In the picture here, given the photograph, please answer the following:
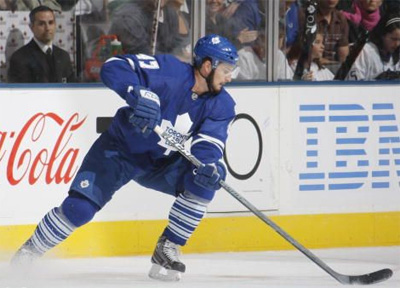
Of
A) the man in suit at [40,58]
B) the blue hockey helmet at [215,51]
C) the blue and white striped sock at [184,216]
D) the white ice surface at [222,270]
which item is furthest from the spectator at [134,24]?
the blue and white striped sock at [184,216]

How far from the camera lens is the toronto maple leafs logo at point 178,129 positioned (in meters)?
5.75

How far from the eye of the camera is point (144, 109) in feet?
17.9

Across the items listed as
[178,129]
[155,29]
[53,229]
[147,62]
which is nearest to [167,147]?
[178,129]

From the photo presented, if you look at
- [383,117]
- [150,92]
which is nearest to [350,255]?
[383,117]

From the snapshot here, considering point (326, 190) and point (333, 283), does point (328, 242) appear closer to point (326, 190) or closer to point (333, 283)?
point (326, 190)

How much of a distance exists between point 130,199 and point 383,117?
1.42 meters

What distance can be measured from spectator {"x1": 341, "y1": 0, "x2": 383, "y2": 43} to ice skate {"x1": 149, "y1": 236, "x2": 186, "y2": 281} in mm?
1974

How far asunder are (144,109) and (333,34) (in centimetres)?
211

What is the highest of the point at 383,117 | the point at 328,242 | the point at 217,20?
the point at 217,20

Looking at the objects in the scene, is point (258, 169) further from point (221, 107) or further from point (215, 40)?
point (215, 40)

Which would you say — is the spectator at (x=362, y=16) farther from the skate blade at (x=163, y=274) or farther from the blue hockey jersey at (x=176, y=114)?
the skate blade at (x=163, y=274)

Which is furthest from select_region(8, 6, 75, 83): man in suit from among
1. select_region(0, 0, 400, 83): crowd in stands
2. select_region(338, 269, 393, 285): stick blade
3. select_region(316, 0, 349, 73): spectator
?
select_region(338, 269, 393, 285): stick blade

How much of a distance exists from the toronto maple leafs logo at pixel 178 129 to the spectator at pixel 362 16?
70.9 inches

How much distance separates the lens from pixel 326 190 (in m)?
7.21
